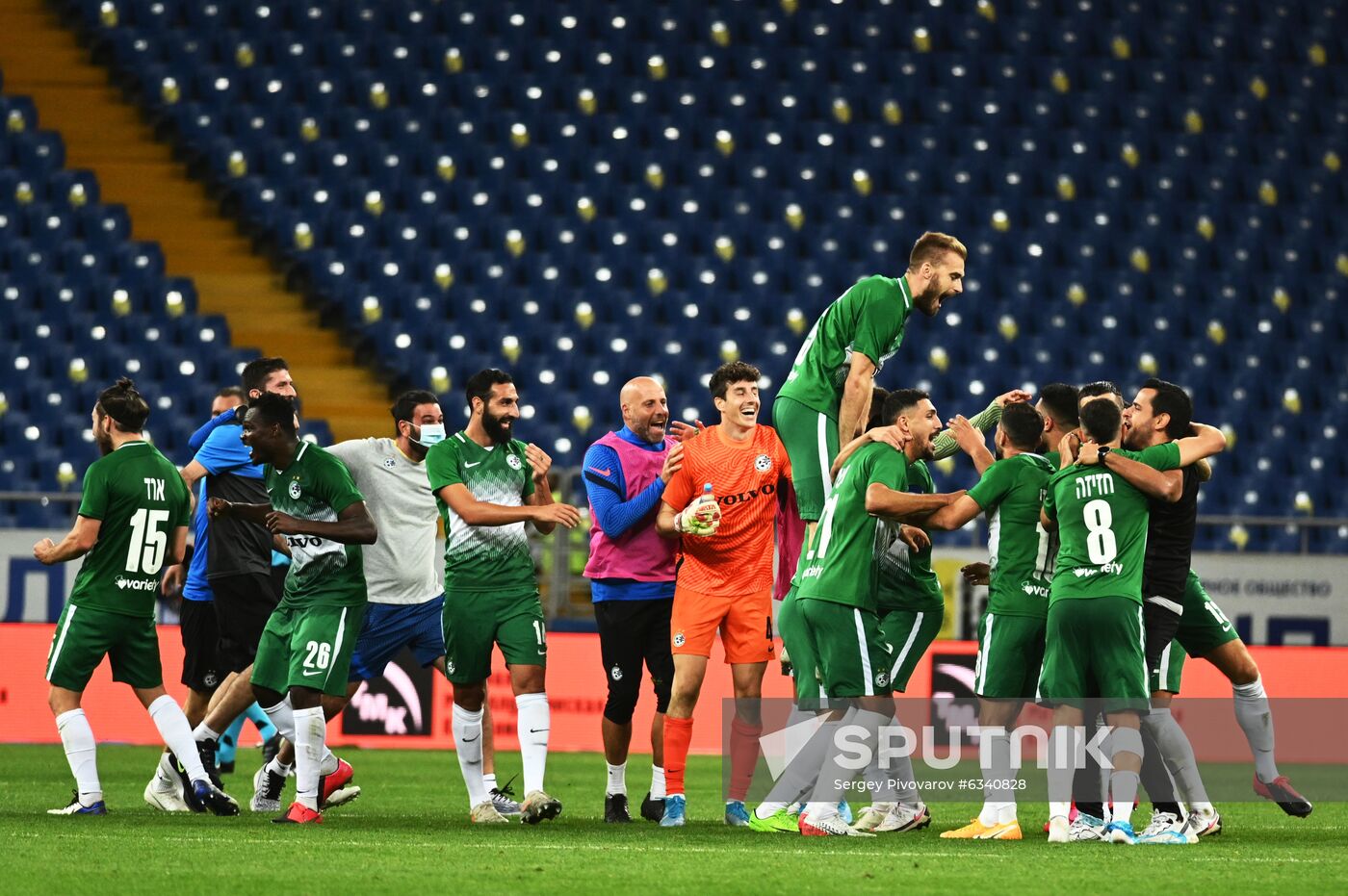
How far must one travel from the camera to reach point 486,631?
8.56 m

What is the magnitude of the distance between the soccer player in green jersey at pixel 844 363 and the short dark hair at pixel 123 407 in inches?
121

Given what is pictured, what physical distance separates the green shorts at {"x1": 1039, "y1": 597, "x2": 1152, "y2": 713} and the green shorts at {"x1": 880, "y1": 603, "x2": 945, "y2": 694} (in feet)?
4.25

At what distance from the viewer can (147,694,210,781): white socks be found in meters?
8.65

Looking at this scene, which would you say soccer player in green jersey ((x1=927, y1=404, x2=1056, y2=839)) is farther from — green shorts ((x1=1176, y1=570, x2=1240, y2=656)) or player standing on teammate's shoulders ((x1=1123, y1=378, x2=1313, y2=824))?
green shorts ((x1=1176, y1=570, x2=1240, y2=656))

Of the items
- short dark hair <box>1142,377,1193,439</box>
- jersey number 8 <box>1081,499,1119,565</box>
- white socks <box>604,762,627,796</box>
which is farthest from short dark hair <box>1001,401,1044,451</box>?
white socks <box>604,762,627,796</box>

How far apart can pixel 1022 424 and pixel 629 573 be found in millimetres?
2006

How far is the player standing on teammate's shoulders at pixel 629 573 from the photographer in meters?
8.83

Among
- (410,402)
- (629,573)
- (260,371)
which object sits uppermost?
(260,371)

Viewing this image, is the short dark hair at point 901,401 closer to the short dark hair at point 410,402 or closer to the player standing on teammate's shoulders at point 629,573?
the player standing on teammate's shoulders at point 629,573

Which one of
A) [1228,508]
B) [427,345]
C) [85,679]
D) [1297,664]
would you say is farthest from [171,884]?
[1228,508]

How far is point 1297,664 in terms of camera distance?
49.0ft

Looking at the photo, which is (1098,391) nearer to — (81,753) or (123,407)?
(123,407)

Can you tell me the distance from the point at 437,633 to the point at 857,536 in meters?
3.08

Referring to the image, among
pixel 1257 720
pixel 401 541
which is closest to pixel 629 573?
pixel 401 541
